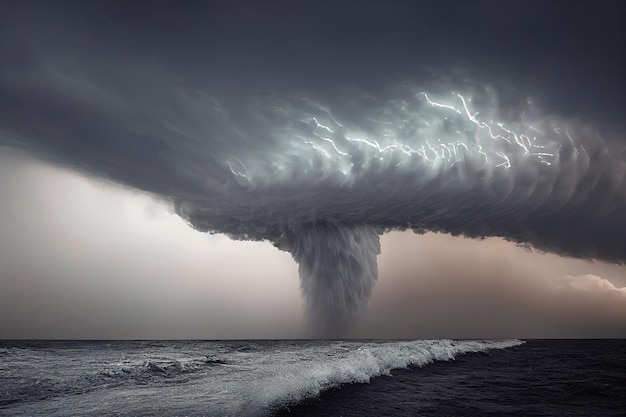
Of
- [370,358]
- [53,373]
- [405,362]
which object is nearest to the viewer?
[53,373]

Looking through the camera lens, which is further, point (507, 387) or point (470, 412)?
point (507, 387)

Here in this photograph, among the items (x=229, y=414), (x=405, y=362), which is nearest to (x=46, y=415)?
(x=229, y=414)

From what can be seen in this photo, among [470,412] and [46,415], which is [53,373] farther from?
[470,412]

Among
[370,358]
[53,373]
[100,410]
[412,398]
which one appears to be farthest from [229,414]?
[53,373]

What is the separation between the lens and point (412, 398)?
1617 cm

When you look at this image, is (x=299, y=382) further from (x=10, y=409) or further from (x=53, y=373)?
(x=53, y=373)

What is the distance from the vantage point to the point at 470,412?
13.3 m

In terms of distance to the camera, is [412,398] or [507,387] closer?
[412,398]

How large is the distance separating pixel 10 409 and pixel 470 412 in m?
16.9

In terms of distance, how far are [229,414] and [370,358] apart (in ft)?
55.9

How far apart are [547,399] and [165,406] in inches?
611

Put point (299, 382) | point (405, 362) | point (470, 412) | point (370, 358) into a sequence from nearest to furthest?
point (470, 412)
point (299, 382)
point (370, 358)
point (405, 362)

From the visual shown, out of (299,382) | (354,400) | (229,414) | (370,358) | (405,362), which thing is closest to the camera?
(229,414)

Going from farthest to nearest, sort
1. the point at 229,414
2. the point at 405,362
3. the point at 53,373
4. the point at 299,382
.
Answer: the point at 405,362 < the point at 53,373 < the point at 299,382 < the point at 229,414
